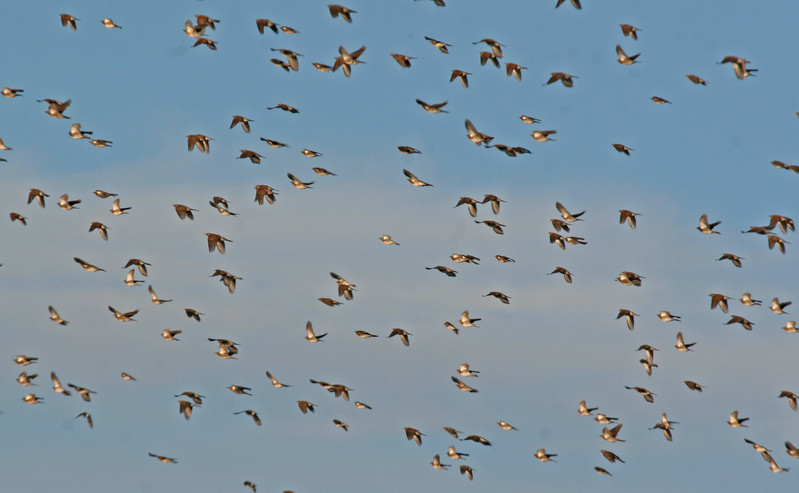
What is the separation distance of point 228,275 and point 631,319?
30.7 metres

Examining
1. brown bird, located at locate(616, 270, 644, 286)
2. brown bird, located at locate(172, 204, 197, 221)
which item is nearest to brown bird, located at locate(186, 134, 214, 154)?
brown bird, located at locate(172, 204, 197, 221)

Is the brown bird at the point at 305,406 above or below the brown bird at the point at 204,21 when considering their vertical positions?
below

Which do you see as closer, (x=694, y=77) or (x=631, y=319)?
(x=694, y=77)

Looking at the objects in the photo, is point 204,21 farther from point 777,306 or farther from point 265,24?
point 777,306

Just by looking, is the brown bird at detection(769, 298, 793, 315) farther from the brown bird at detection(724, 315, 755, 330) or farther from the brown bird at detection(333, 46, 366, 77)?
the brown bird at detection(333, 46, 366, 77)

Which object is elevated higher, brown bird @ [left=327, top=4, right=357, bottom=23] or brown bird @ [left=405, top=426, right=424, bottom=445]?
brown bird @ [left=327, top=4, right=357, bottom=23]

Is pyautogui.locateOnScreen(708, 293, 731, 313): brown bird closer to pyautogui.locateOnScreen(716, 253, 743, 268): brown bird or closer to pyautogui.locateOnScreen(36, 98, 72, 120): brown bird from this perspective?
pyautogui.locateOnScreen(716, 253, 743, 268): brown bird

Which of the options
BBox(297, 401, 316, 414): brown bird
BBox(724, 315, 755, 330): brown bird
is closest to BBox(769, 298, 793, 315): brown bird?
BBox(724, 315, 755, 330): brown bird

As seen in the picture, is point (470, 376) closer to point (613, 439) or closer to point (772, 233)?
point (613, 439)

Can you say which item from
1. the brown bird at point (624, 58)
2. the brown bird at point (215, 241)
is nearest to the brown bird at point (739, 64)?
the brown bird at point (624, 58)

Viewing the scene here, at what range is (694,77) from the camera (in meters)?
106

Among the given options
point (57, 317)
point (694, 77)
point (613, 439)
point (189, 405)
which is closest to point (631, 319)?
point (613, 439)

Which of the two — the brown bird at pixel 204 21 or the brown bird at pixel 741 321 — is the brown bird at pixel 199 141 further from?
the brown bird at pixel 741 321

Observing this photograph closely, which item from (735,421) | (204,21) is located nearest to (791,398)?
(735,421)
